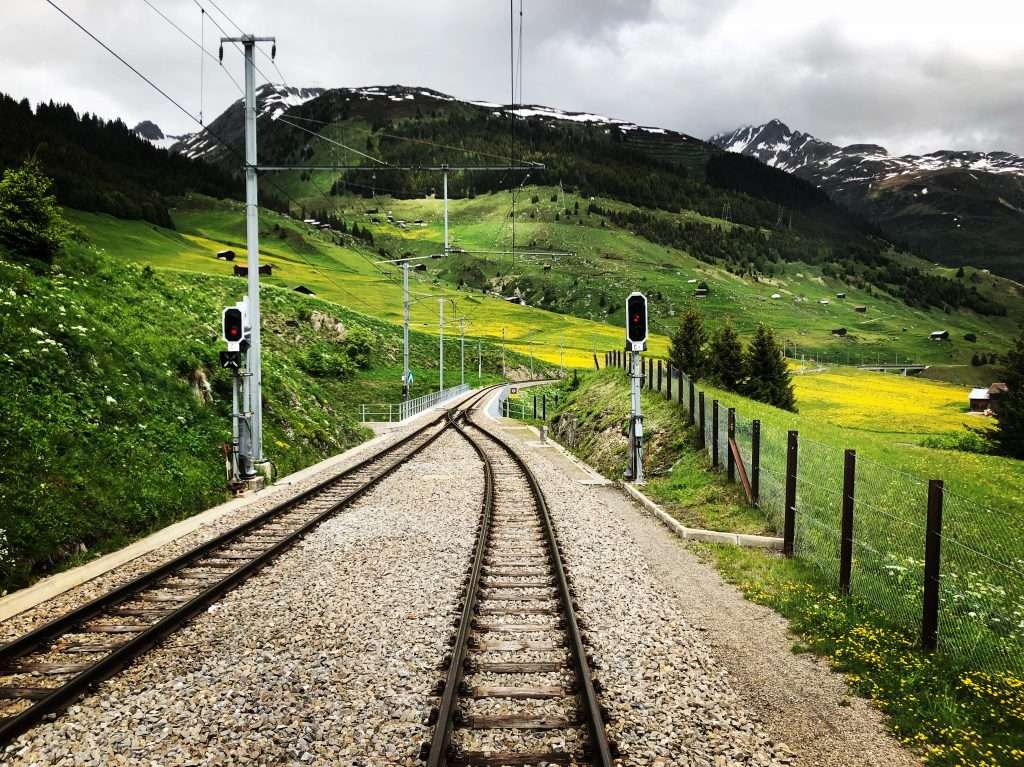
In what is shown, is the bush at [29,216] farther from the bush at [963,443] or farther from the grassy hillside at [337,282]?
the grassy hillside at [337,282]

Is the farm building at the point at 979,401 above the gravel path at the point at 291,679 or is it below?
below

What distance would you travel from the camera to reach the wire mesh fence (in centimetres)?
736

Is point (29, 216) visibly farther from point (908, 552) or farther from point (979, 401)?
point (979, 401)

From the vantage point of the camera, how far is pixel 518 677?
22.1 feet

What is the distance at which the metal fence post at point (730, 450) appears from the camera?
1595 centimetres

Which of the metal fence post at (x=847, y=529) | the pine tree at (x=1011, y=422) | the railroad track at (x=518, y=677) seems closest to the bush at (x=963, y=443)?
the pine tree at (x=1011, y=422)

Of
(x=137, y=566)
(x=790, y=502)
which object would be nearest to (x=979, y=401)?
(x=790, y=502)

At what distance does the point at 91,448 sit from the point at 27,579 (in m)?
4.13

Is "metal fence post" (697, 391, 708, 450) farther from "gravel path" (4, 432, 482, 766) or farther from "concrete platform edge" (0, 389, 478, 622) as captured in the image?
"concrete platform edge" (0, 389, 478, 622)

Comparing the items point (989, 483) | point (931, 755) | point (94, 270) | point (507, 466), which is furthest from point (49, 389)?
point (989, 483)

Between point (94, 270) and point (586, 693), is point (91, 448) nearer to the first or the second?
point (586, 693)

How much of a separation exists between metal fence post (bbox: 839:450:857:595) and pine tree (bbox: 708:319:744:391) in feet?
125

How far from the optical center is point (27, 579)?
31.3 ft

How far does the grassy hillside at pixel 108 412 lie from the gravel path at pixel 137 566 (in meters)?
0.85
